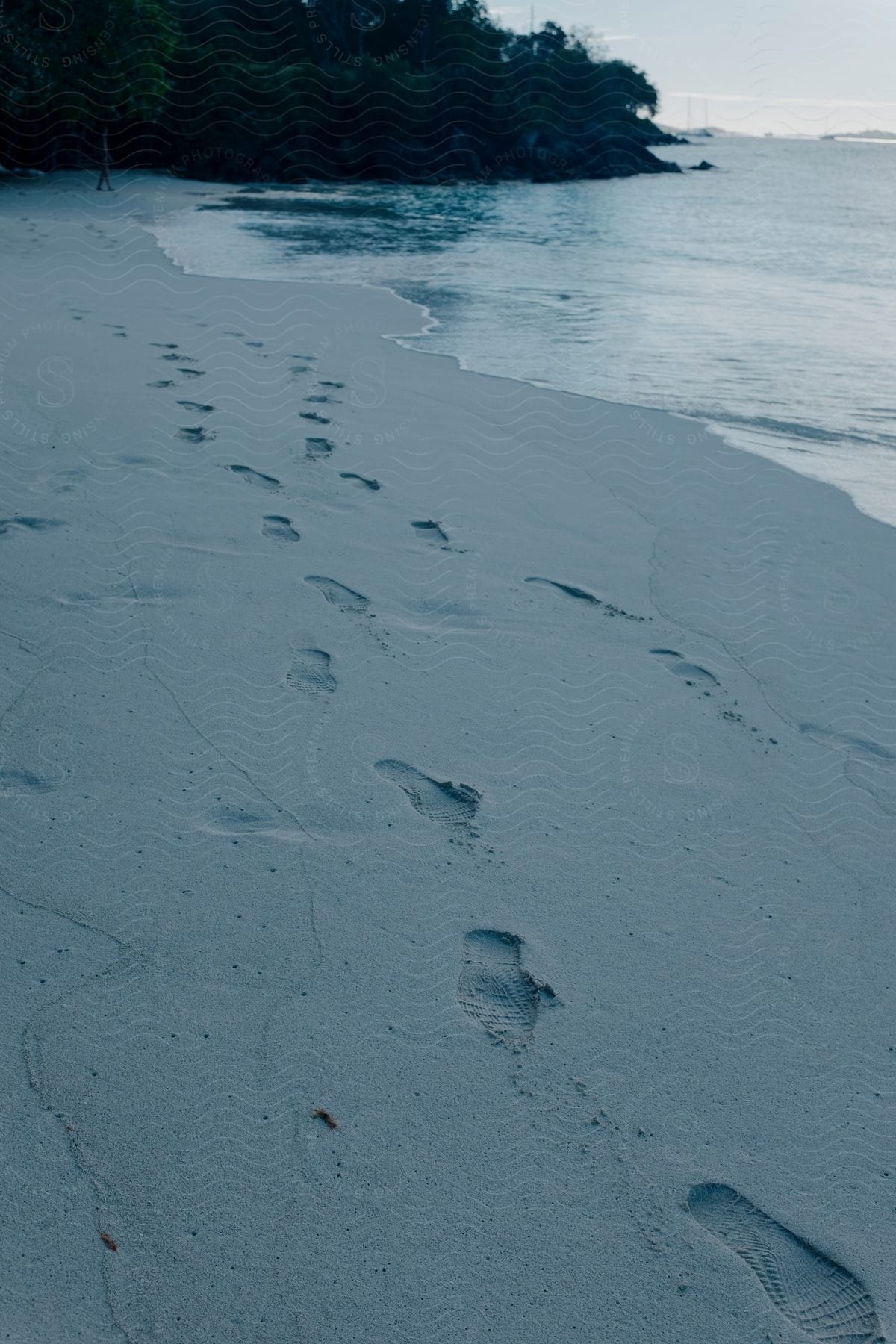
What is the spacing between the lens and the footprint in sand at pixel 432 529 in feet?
11.8

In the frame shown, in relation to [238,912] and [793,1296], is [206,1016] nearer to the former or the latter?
[238,912]

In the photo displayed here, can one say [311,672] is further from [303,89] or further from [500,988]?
[303,89]

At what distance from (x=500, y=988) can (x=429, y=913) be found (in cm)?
22

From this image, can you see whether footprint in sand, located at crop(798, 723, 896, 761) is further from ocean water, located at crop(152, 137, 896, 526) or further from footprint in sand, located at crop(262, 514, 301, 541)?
ocean water, located at crop(152, 137, 896, 526)

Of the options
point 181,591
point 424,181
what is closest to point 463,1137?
point 181,591

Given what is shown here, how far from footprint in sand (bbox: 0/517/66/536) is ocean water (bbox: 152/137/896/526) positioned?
3452 millimetres

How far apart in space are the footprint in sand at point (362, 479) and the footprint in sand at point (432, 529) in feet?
1.14

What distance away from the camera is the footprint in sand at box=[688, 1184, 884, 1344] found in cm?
141

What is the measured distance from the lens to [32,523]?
3.28m

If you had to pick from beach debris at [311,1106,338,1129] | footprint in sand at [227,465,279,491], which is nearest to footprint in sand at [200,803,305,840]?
beach debris at [311,1106,338,1129]

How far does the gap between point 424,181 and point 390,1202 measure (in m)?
32.2

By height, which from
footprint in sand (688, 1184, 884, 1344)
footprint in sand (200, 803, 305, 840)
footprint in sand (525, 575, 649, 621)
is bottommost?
footprint in sand (688, 1184, 884, 1344)

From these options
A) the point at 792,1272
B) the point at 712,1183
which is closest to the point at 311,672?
the point at 712,1183

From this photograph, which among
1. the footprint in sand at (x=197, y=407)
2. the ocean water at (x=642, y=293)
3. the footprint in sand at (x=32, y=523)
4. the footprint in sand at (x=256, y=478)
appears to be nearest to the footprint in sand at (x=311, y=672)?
the footprint in sand at (x=32, y=523)
